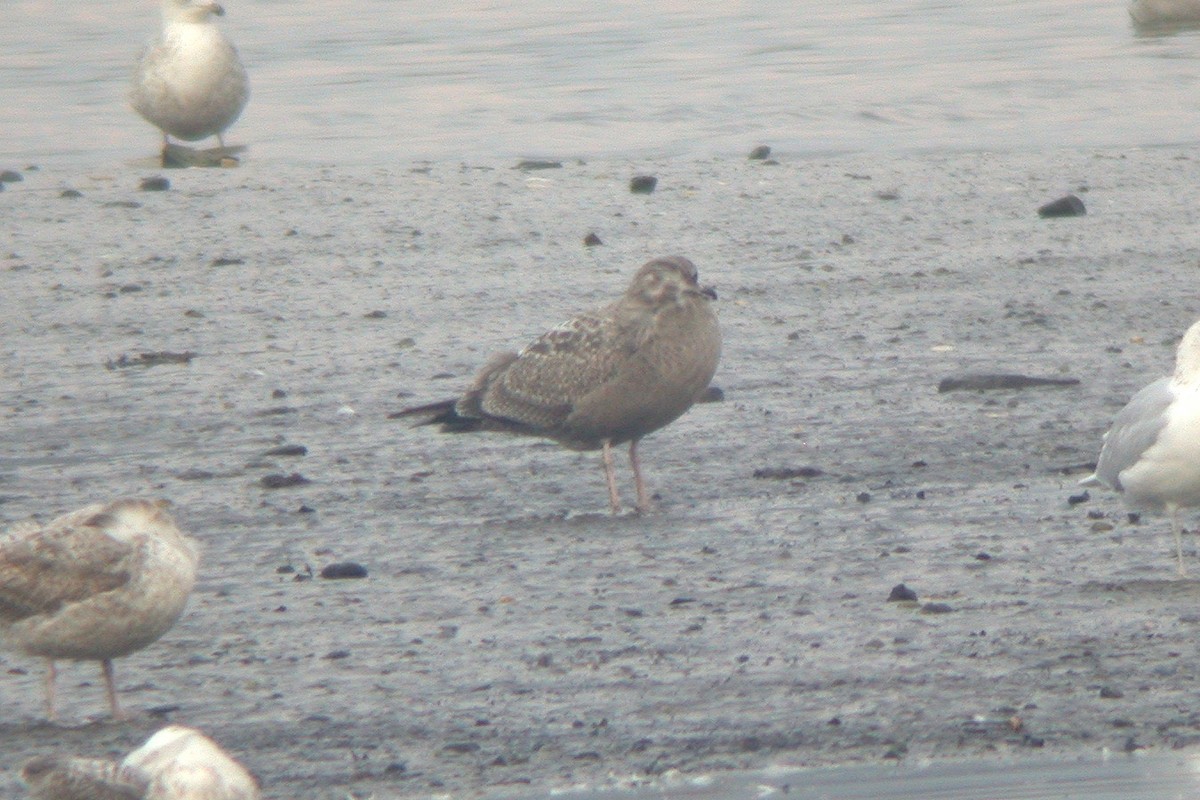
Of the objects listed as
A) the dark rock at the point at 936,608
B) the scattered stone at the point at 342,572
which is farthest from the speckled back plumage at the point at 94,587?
the dark rock at the point at 936,608

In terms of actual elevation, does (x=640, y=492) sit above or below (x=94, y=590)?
below

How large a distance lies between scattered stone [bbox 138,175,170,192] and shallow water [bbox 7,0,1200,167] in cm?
171

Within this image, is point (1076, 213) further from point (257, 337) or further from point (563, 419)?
point (563, 419)

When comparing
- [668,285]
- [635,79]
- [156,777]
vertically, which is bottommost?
[635,79]

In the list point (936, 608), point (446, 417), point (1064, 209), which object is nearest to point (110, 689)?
point (936, 608)

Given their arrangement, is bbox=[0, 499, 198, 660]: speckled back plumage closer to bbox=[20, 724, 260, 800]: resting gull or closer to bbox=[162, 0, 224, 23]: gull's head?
bbox=[20, 724, 260, 800]: resting gull

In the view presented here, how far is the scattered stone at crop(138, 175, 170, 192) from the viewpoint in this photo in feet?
50.7

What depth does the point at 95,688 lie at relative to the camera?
659 centimetres

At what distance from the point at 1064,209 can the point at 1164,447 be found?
6.37 metres

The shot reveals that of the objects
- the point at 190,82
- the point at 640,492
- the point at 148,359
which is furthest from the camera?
the point at 190,82

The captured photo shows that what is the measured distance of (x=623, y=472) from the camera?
9.16 meters

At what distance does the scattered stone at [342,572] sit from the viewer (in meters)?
7.55

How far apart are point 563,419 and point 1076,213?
5685 millimetres

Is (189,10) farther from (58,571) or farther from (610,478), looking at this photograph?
(58,571)
